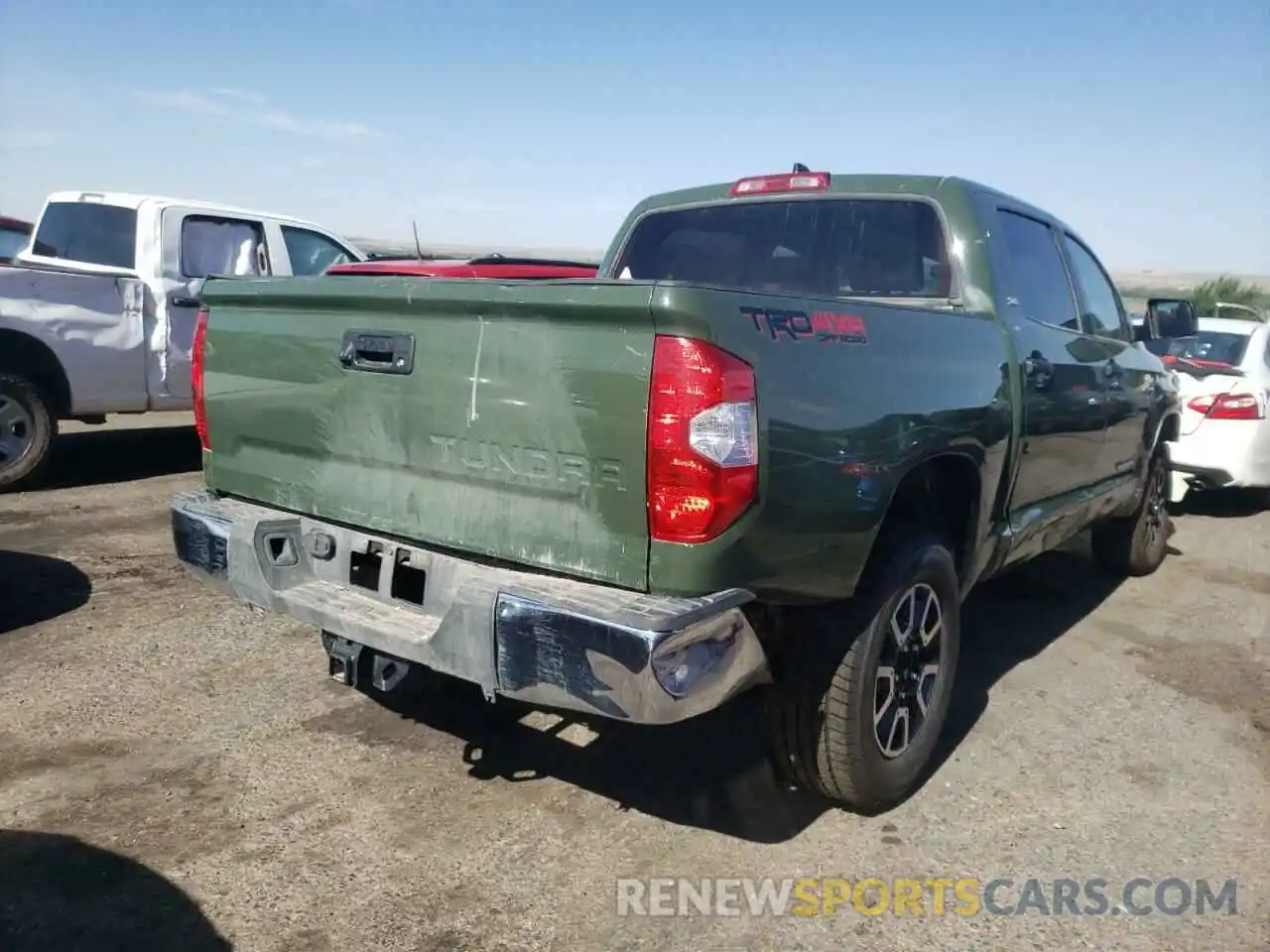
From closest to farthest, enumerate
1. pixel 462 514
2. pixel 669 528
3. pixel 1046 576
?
pixel 669 528
pixel 462 514
pixel 1046 576

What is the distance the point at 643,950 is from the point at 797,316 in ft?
5.19

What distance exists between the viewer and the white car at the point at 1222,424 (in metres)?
7.46

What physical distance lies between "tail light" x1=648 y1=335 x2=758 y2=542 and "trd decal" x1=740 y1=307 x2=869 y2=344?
142 millimetres

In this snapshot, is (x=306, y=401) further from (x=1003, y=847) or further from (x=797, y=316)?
(x=1003, y=847)

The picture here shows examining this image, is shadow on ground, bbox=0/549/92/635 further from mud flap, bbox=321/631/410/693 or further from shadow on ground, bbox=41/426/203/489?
mud flap, bbox=321/631/410/693

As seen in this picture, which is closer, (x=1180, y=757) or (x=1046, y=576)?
(x=1180, y=757)

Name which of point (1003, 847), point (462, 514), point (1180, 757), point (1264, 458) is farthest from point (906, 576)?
point (1264, 458)

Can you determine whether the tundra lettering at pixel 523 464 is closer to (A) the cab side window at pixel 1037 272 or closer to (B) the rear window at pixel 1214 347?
(A) the cab side window at pixel 1037 272

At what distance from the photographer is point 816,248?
3.97 metres

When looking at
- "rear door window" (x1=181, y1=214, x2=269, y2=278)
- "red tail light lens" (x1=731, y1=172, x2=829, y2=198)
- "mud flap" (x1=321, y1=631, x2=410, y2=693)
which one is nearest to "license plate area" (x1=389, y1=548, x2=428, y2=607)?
"mud flap" (x1=321, y1=631, x2=410, y2=693)

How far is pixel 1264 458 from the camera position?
762 cm

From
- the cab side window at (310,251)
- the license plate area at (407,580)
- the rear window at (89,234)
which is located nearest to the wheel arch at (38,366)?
the rear window at (89,234)

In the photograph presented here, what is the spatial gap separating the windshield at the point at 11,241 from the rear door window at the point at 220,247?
299 centimetres

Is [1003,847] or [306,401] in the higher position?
[306,401]
